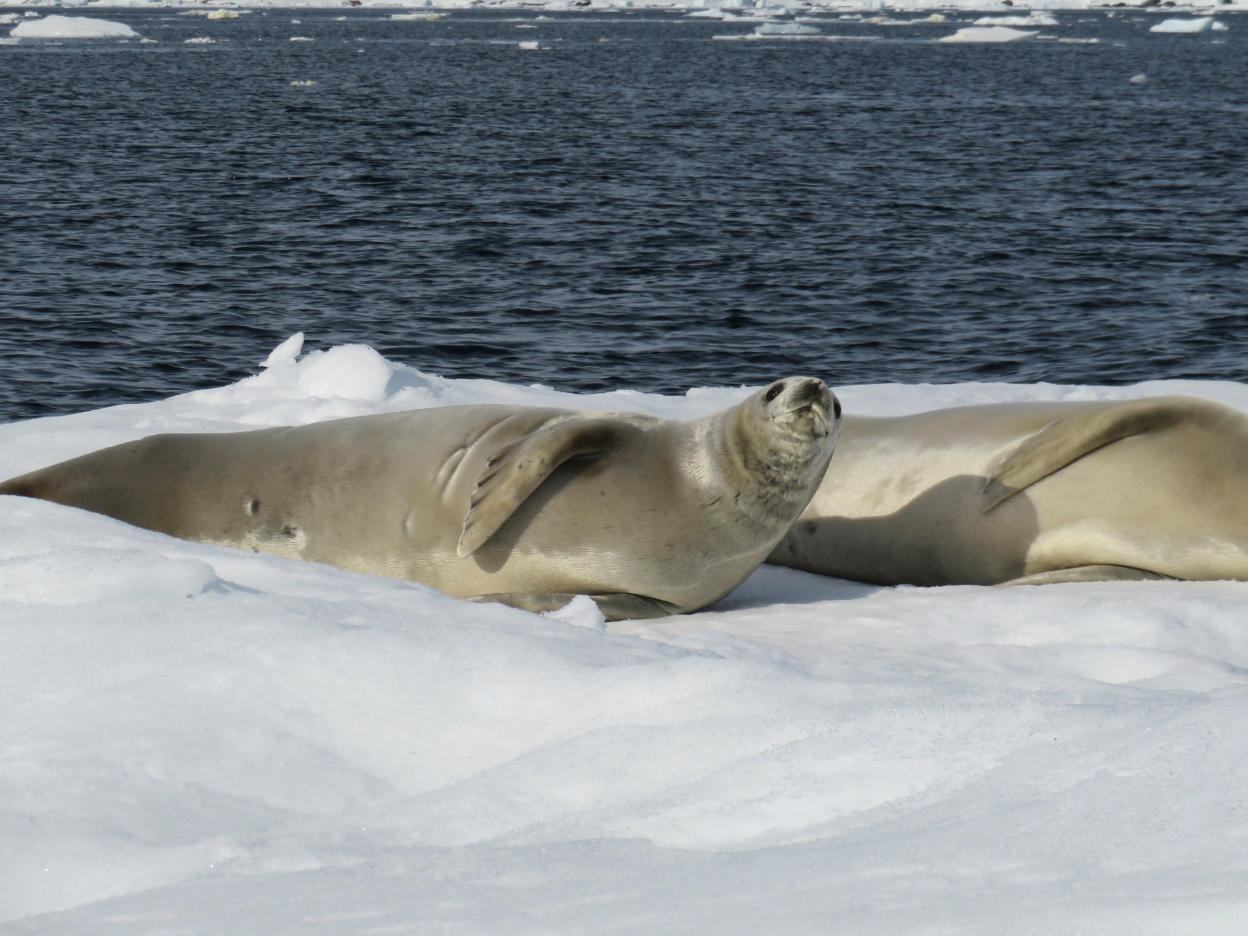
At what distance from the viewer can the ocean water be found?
38.3ft

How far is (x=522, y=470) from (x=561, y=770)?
160 centimetres

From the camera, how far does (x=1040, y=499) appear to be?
4344 millimetres

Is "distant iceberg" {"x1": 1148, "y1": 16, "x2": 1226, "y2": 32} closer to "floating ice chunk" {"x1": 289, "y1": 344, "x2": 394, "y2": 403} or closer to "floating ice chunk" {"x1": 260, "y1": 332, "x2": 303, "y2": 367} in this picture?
"floating ice chunk" {"x1": 260, "y1": 332, "x2": 303, "y2": 367}

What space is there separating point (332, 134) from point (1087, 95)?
68.3 feet

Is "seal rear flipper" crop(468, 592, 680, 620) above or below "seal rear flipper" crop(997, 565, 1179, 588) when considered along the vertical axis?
above

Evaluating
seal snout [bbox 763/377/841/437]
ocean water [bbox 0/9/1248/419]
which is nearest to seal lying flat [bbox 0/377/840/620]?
seal snout [bbox 763/377/841/437]

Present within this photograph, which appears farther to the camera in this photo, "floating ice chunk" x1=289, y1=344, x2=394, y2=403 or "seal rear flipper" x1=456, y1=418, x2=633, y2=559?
"floating ice chunk" x1=289, y1=344, x2=394, y2=403

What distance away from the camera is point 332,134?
29.0 m

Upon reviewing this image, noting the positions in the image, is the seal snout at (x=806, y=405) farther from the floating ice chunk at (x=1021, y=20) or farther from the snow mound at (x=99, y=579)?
the floating ice chunk at (x=1021, y=20)

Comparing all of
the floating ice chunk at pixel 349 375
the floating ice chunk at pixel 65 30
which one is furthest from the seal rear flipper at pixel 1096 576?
the floating ice chunk at pixel 65 30

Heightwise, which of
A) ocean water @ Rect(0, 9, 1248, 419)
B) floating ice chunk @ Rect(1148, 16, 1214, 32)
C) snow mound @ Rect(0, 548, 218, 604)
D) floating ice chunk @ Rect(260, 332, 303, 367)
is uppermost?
floating ice chunk @ Rect(1148, 16, 1214, 32)

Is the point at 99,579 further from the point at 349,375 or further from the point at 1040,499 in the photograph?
the point at 349,375

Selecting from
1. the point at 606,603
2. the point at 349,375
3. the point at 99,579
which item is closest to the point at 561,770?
the point at 99,579

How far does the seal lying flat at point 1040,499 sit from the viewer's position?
4.20 metres
